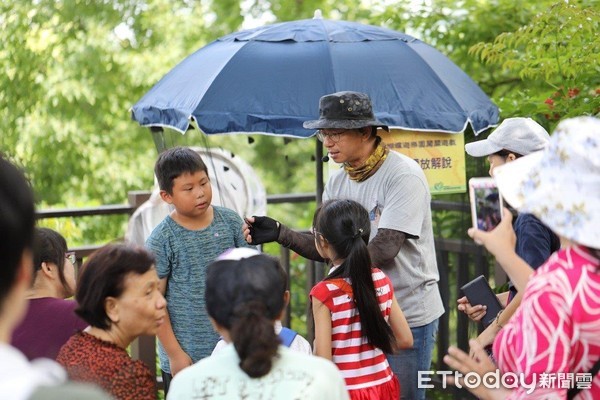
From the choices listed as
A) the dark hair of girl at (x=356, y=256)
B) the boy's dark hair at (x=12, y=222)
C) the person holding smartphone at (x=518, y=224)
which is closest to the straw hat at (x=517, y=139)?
the person holding smartphone at (x=518, y=224)

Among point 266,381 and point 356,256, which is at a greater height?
point 356,256

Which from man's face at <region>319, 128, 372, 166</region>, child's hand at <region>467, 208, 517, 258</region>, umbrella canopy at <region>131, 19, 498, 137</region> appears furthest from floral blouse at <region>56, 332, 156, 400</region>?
umbrella canopy at <region>131, 19, 498, 137</region>

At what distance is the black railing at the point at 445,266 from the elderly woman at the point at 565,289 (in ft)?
10.9

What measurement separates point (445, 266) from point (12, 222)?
455 centimetres

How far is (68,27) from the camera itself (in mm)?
11836

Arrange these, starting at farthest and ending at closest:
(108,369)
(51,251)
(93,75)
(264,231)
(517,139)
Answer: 1. (93,75)
2. (264,231)
3. (517,139)
4. (51,251)
5. (108,369)

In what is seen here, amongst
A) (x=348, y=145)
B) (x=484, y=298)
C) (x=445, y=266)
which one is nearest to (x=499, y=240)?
(x=484, y=298)

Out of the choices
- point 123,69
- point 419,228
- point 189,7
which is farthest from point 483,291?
point 189,7

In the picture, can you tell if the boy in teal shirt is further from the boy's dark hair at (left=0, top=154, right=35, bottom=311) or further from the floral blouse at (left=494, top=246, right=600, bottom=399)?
the boy's dark hair at (left=0, top=154, right=35, bottom=311)

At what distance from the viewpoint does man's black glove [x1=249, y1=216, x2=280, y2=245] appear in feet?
12.7

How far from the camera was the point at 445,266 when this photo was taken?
578 centimetres

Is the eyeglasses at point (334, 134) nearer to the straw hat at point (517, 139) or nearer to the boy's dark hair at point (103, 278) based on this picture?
the straw hat at point (517, 139)

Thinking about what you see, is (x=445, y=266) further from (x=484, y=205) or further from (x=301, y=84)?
(x=484, y=205)

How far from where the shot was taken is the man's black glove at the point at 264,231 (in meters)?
Result: 3.88
